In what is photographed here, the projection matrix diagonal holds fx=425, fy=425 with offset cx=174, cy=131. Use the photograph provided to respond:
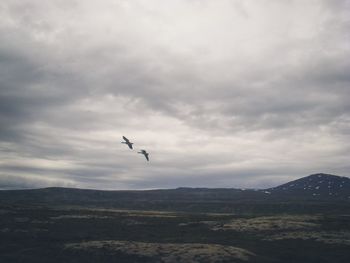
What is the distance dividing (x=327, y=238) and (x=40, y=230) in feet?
151

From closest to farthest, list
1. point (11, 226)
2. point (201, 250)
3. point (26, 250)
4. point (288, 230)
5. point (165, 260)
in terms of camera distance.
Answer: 1. point (165, 260)
2. point (201, 250)
3. point (26, 250)
4. point (288, 230)
5. point (11, 226)

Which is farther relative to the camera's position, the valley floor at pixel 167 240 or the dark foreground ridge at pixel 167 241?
the valley floor at pixel 167 240

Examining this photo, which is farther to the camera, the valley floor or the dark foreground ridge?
the valley floor

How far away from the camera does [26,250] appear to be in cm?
5288

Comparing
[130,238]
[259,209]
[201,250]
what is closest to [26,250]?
[130,238]

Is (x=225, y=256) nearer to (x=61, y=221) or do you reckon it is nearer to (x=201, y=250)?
(x=201, y=250)

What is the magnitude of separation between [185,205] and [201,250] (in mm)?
129569

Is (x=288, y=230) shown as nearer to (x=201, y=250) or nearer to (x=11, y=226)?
(x=201, y=250)

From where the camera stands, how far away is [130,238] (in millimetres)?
63969

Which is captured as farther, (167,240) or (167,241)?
(167,240)

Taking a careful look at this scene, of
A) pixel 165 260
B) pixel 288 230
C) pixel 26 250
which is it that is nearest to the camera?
pixel 165 260

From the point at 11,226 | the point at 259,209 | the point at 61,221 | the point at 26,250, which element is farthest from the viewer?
the point at 259,209

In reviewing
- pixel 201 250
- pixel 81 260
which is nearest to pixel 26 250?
pixel 81 260

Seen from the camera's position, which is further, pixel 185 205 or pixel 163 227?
pixel 185 205
